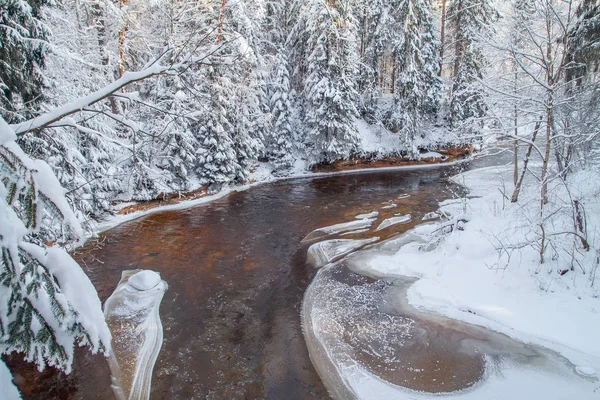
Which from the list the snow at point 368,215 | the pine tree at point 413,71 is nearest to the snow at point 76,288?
the snow at point 368,215

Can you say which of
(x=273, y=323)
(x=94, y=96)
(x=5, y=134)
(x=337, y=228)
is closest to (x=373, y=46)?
(x=337, y=228)

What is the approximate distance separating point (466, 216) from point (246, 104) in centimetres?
1330

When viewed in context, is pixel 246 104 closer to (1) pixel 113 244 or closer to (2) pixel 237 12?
(2) pixel 237 12

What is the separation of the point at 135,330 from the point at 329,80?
18.4 meters

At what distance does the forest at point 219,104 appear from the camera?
6.40ft

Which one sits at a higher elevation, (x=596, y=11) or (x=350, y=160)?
A: (x=596, y=11)

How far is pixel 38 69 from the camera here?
25.4ft

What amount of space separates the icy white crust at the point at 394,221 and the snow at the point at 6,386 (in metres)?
10.4

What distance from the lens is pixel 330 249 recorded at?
32.2 feet

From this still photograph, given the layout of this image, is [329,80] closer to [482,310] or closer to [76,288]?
[482,310]

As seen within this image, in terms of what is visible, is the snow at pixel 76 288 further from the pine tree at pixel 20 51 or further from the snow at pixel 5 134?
the pine tree at pixel 20 51

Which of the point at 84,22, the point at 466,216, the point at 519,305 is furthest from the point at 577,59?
the point at 84,22

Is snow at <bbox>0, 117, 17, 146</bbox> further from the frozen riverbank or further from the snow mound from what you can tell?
the snow mound

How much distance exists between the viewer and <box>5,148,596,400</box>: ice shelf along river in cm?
507
